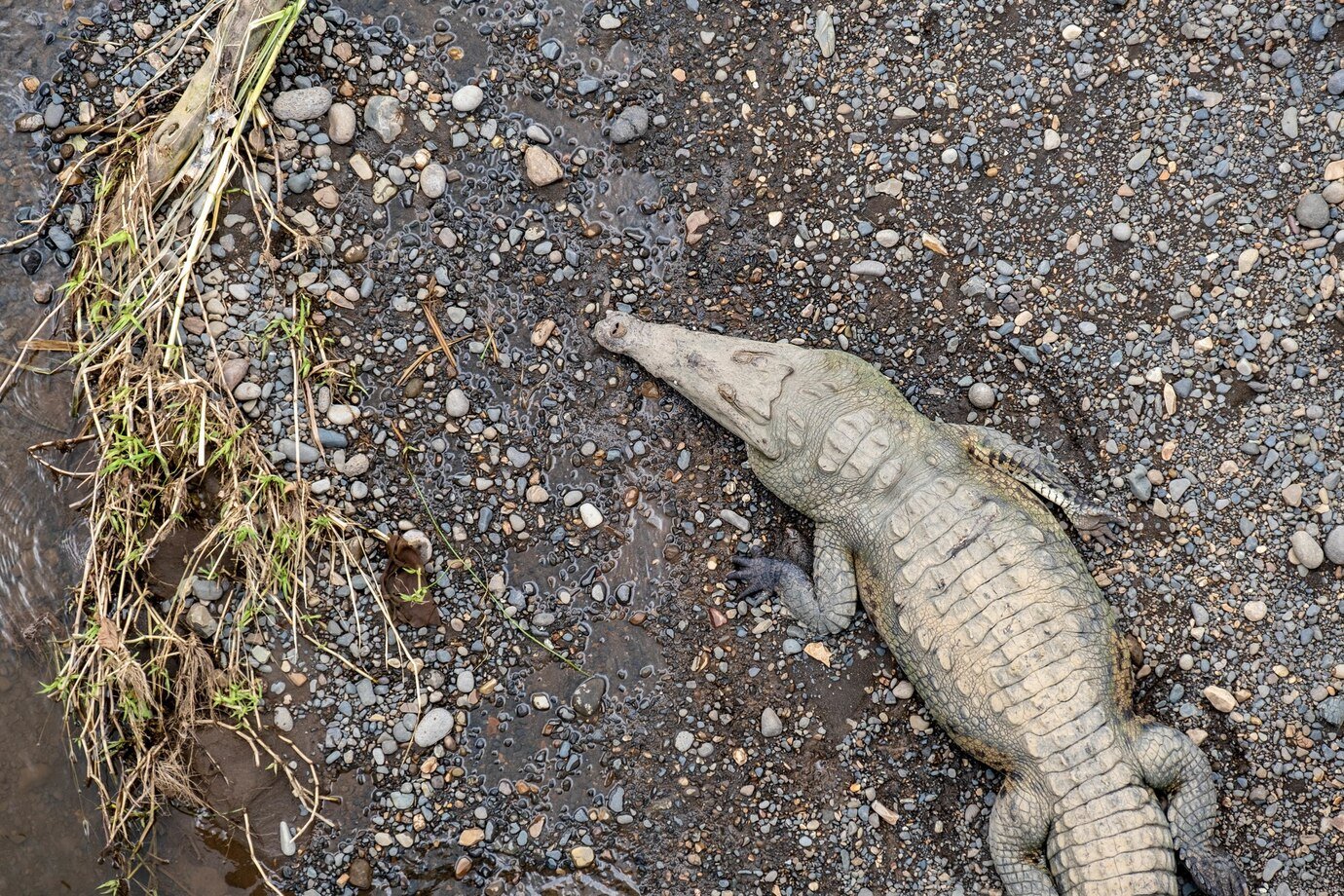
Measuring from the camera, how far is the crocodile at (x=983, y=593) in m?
4.73

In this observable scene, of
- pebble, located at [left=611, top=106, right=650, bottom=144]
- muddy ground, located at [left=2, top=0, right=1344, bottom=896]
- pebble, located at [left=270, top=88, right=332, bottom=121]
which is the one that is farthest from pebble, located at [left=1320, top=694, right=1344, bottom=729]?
pebble, located at [left=270, top=88, right=332, bottom=121]

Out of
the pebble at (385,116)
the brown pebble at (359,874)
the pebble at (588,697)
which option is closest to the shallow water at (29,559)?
the brown pebble at (359,874)

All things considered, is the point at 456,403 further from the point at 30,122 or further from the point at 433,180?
the point at 30,122

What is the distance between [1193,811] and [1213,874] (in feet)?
1.06

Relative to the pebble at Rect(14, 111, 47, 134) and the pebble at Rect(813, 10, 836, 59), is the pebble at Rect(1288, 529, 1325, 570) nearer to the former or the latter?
the pebble at Rect(813, 10, 836, 59)

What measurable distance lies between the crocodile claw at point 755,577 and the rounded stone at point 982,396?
1.39m

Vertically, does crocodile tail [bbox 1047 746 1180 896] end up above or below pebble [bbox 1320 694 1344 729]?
below

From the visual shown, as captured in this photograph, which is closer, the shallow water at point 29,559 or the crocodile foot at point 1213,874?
the crocodile foot at point 1213,874

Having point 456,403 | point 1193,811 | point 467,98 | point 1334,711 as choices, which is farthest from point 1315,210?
point 456,403

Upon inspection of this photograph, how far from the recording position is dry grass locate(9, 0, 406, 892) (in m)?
5.16

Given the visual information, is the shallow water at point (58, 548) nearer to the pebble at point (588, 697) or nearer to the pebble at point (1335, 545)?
the pebble at point (588, 697)

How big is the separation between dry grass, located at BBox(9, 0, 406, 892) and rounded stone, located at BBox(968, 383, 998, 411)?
3366mm

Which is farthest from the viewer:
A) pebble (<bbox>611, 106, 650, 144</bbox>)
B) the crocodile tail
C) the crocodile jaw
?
pebble (<bbox>611, 106, 650, 144</bbox>)

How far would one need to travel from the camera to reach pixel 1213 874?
495 cm
